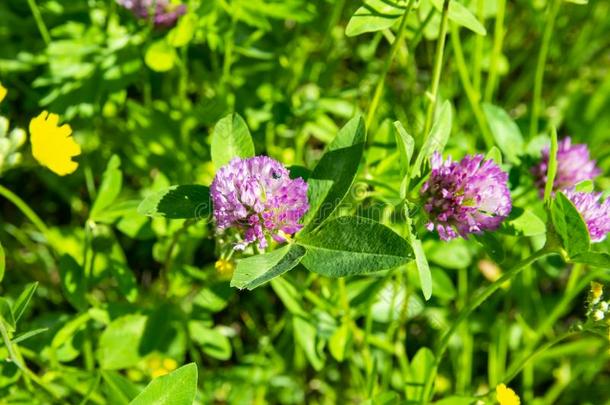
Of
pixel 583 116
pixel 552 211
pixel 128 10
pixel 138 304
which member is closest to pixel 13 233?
pixel 138 304

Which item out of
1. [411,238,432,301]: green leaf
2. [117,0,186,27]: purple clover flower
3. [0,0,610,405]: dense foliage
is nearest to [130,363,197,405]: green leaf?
[0,0,610,405]: dense foliage

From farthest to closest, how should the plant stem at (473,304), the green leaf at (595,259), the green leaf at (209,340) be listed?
1. the green leaf at (209,340)
2. the plant stem at (473,304)
3. the green leaf at (595,259)

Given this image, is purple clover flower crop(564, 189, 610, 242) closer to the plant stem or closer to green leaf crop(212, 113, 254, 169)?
the plant stem

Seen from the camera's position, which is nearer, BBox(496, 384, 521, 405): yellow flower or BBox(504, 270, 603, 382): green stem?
BBox(496, 384, 521, 405): yellow flower

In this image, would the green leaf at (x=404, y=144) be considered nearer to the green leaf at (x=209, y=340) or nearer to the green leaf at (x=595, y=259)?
the green leaf at (x=595, y=259)

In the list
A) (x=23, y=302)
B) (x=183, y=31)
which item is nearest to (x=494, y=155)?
(x=183, y=31)

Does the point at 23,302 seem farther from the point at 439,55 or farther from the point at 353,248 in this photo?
the point at 439,55

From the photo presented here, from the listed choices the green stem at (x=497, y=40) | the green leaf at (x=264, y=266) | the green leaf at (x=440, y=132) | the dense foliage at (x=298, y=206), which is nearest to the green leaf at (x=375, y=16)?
the dense foliage at (x=298, y=206)
